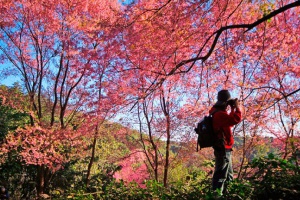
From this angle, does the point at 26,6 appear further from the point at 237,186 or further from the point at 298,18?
the point at 237,186

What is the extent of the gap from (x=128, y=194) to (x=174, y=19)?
8.96 ft

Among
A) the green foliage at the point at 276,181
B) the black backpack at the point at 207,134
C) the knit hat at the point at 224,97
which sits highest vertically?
the knit hat at the point at 224,97

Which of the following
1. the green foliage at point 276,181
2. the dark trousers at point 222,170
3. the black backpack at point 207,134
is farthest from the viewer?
the black backpack at point 207,134

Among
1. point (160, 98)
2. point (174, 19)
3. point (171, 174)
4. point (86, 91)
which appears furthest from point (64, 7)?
point (171, 174)

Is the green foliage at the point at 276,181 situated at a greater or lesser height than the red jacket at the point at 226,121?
lesser

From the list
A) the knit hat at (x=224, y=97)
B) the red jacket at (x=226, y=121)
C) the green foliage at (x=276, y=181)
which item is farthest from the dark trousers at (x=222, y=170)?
the knit hat at (x=224, y=97)

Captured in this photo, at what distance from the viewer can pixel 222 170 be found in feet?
9.32

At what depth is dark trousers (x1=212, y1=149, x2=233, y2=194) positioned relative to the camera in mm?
2773

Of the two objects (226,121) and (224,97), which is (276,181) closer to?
(226,121)

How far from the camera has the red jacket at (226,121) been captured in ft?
9.37

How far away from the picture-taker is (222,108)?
9.95ft

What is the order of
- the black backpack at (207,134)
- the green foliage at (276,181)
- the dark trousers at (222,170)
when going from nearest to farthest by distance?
the green foliage at (276,181) < the dark trousers at (222,170) < the black backpack at (207,134)

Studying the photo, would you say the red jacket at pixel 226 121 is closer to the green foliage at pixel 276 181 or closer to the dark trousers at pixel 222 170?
the dark trousers at pixel 222 170

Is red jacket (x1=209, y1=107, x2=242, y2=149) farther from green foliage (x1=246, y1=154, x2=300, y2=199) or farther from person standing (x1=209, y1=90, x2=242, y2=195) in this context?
green foliage (x1=246, y1=154, x2=300, y2=199)
